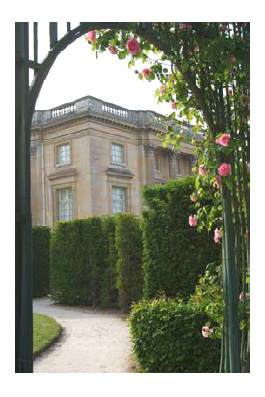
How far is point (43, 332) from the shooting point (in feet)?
23.8

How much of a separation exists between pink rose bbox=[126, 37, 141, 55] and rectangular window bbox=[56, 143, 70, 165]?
16.7 metres

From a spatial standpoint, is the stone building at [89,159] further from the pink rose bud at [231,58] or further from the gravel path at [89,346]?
the pink rose bud at [231,58]

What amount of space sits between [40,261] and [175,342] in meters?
10.7

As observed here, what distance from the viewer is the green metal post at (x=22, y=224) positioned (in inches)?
79.5

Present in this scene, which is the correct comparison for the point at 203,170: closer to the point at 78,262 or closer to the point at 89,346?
the point at 89,346

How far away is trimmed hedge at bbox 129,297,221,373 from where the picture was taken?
4559mm

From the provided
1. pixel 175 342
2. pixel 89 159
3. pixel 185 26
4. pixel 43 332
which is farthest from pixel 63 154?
pixel 185 26

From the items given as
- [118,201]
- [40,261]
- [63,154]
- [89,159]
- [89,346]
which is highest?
[63,154]

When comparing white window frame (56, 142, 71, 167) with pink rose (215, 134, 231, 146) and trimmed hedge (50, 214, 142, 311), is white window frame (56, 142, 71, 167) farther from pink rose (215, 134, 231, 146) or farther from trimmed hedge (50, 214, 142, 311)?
pink rose (215, 134, 231, 146)

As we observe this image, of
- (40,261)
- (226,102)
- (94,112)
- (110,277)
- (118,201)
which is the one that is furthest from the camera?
(118,201)

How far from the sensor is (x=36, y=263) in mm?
14648
